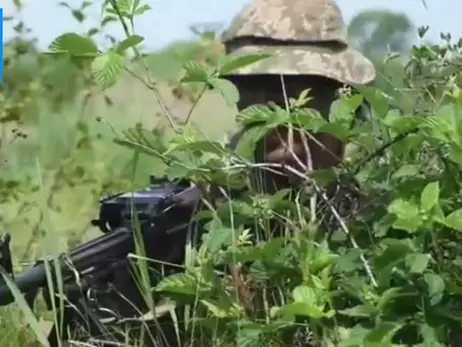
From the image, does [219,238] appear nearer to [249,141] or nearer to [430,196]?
[249,141]

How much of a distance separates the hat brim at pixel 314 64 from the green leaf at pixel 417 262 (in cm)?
107

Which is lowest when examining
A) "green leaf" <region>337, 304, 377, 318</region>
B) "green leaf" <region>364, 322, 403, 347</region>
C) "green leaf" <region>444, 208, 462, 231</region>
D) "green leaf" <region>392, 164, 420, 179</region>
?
"green leaf" <region>364, 322, 403, 347</region>

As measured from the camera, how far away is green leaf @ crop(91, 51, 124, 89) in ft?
7.49

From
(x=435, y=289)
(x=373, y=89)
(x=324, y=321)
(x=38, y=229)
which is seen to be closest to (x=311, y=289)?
(x=324, y=321)

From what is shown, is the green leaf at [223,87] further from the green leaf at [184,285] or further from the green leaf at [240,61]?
the green leaf at [184,285]

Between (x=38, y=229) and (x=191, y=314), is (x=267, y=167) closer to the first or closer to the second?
(x=191, y=314)

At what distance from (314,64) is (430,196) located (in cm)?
116

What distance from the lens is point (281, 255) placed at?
2.36m

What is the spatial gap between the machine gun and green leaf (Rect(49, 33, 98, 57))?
0.85m

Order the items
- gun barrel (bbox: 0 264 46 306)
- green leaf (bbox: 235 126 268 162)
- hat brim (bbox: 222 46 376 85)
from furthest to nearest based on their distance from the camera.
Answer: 1. hat brim (bbox: 222 46 376 85)
2. gun barrel (bbox: 0 264 46 306)
3. green leaf (bbox: 235 126 268 162)

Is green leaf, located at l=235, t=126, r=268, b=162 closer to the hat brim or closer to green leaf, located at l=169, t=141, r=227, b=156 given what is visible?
green leaf, located at l=169, t=141, r=227, b=156

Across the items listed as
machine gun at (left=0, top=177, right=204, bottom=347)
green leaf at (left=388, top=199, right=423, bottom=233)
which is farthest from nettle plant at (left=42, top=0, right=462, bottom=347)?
machine gun at (left=0, top=177, right=204, bottom=347)

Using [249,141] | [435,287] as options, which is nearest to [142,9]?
[249,141]

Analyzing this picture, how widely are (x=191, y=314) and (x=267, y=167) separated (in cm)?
50
